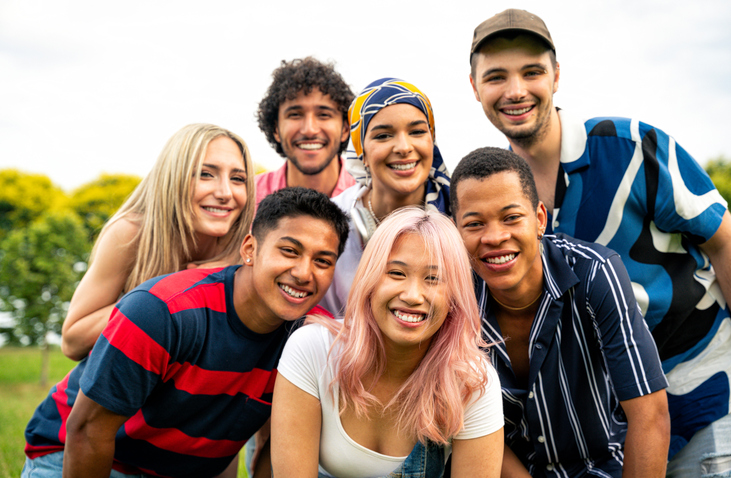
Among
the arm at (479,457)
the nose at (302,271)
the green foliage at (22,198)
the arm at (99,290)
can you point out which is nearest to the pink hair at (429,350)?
the arm at (479,457)

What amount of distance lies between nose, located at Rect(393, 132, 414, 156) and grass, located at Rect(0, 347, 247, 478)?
15.3ft

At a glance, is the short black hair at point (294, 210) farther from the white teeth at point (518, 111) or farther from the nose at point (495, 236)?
the white teeth at point (518, 111)

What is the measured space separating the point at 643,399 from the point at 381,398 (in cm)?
150

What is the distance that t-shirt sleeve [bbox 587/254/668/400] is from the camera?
298cm

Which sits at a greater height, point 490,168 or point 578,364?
point 490,168

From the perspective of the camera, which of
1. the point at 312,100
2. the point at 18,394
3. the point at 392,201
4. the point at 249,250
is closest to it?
the point at 249,250

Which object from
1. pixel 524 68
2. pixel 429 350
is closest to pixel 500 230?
pixel 429 350

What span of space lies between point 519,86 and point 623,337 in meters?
1.99

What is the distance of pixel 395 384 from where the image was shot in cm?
312

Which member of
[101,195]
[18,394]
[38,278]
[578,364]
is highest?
[101,195]

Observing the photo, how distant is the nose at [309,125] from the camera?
518cm

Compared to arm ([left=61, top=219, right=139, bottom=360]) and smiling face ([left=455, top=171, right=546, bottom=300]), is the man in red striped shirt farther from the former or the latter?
smiling face ([left=455, top=171, right=546, bottom=300])

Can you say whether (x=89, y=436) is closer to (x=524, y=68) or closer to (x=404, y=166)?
(x=404, y=166)

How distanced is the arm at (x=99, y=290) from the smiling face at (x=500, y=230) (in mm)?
2559
